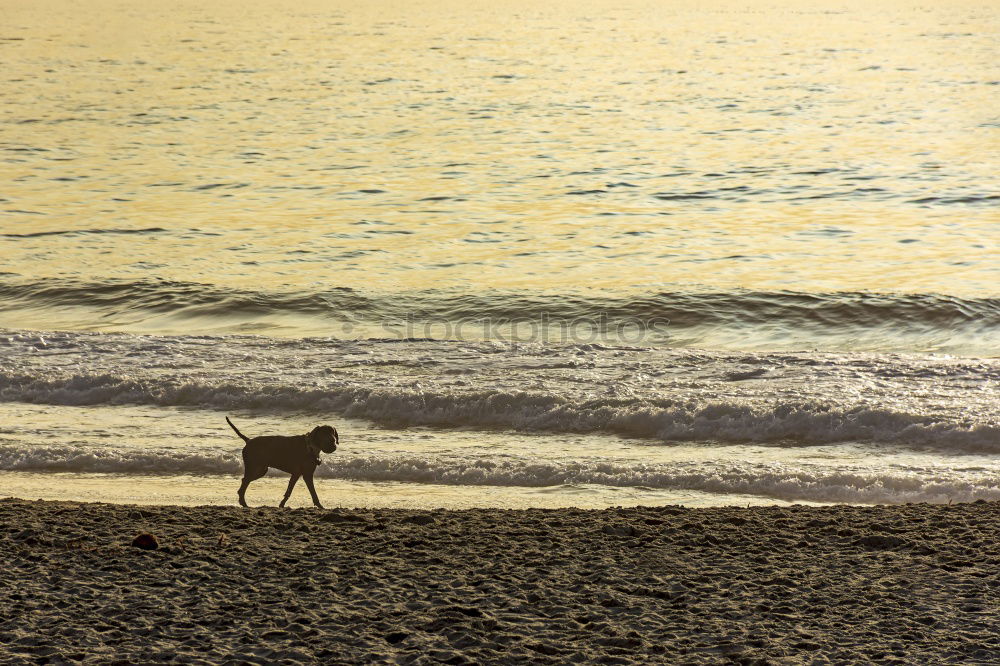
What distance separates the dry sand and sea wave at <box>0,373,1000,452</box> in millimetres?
1862

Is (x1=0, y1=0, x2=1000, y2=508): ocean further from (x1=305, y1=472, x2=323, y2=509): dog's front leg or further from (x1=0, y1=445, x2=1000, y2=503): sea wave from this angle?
(x1=305, y1=472, x2=323, y2=509): dog's front leg

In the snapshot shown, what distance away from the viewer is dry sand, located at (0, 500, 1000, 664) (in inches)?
162

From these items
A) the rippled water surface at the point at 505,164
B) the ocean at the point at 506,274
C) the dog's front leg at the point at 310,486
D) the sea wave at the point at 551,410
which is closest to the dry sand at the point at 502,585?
the dog's front leg at the point at 310,486

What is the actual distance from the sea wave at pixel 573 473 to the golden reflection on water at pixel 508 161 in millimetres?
7062

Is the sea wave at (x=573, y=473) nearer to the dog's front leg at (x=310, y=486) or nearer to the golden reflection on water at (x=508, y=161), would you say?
the dog's front leg at (x=310, y=486)

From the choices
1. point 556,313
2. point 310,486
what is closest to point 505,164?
point 556,313

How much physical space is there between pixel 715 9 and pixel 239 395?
51176mm

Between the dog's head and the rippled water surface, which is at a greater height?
the rippled water surface

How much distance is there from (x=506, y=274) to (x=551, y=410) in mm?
6679

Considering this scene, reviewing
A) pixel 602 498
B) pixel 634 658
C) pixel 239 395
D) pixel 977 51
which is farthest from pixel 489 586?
pixel 977 51

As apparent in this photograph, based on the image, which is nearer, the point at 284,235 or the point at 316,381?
the point at 316,381

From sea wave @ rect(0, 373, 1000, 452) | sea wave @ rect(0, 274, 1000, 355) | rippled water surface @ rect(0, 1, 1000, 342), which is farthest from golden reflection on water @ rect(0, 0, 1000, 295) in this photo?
sea wave @ rect(0, 373, 1000, 452)

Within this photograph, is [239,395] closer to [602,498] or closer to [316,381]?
[316,381]

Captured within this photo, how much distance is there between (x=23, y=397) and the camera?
8.57 m
